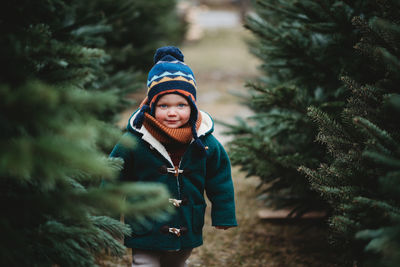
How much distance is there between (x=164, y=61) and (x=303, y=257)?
2319 mm

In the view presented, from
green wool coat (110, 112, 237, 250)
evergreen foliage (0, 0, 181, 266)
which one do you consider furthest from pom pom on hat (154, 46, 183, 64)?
evergreen foliage (0, 0, 181, 266)

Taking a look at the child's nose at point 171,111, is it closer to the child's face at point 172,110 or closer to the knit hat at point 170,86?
the child's face at point 172,110

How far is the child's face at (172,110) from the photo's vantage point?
2.47 meters

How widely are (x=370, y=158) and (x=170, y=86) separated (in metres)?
1.29

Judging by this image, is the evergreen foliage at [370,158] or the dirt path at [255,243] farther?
the dirt path at [255,243]

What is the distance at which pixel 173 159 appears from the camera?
258 cm

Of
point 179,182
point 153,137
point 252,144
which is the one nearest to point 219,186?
point 179,182

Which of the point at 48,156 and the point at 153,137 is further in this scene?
the point at 153,137

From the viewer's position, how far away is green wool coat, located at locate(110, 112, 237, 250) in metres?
2.48

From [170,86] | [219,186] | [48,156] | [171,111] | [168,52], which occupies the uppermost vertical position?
[168,52]

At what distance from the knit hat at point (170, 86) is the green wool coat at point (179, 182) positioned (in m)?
0.09

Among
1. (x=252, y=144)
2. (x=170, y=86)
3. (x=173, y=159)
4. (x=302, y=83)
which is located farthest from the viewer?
(x=302, y=83)

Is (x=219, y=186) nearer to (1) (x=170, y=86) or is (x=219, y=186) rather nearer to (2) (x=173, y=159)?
(2) (x=173, y=159)

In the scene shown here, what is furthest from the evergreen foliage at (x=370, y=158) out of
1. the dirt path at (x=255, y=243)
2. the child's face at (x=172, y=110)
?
the dirt path at (x=255, y=243)
